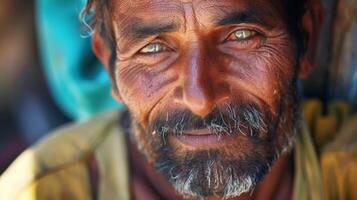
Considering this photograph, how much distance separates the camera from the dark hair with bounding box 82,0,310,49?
161cm

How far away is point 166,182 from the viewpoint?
5.83ft

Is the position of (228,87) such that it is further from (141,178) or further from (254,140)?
(141,178)

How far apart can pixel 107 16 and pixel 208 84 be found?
296mm

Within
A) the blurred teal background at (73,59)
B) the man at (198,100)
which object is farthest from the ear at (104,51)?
the blurred teal background at (73,59)

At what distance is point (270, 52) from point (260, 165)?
0.25 meters

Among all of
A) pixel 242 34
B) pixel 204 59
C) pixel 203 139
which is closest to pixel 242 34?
pixel 242 34

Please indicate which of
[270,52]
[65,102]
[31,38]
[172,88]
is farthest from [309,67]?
[31,38]

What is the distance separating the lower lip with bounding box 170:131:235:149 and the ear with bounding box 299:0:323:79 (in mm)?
283

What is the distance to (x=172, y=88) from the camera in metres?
1.54

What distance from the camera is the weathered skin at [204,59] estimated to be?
1496mm

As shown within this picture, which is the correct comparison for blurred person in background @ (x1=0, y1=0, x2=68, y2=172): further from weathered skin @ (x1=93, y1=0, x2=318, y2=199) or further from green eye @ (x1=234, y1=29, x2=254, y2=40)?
green eye @ (x1=234, y1=29, x2=254, y2=40)

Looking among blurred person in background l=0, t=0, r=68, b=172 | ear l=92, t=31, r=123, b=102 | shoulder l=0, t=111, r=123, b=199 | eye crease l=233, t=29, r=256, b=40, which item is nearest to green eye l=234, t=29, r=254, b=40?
eye crease l=233, t=29, r=256, b=40

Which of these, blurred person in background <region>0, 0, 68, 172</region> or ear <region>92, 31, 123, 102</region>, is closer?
ear <region>92, 31, 123, 102</region>

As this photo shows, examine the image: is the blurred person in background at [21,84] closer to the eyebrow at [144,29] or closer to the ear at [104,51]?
the ear at [104,51]
